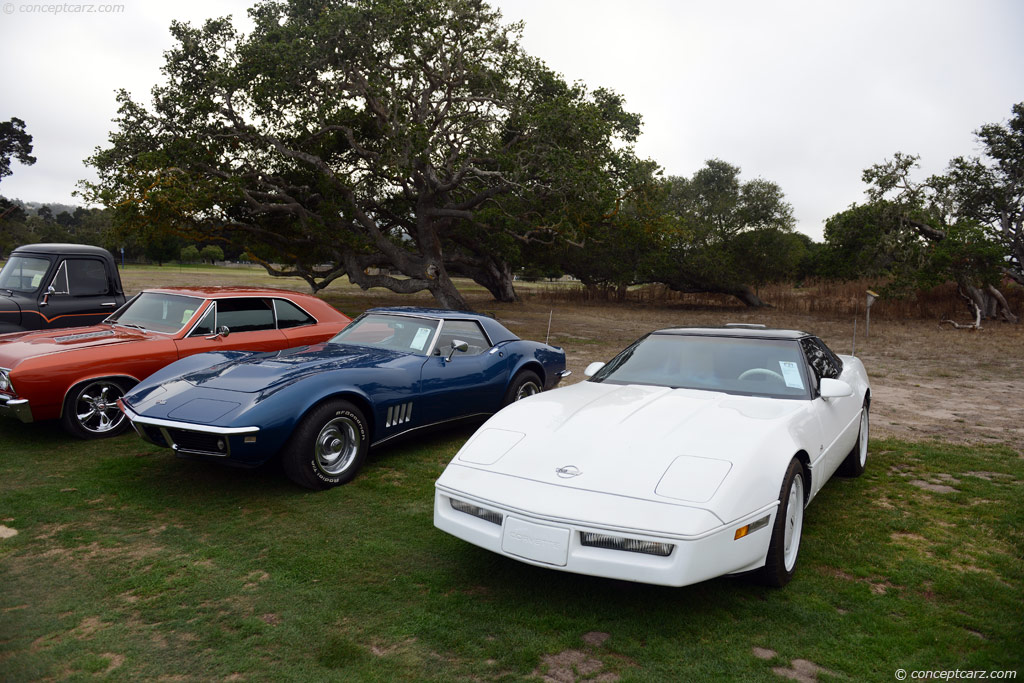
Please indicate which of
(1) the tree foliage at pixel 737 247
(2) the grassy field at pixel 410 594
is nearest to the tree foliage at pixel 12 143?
(1) the tree foliage at pixel 737 247

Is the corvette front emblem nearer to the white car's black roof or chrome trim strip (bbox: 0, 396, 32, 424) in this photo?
the white car's black roof

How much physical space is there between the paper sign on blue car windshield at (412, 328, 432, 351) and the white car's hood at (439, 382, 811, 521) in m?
2.01

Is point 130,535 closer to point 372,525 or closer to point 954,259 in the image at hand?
point 372,525

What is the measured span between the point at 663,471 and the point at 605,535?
0.48m

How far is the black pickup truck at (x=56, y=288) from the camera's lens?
26.9 ft

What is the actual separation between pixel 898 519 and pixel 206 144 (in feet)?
73.6

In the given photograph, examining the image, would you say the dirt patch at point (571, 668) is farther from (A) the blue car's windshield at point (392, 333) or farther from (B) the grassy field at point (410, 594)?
(A) the blue car's windshield at point (392, 333)

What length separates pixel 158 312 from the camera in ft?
23.4

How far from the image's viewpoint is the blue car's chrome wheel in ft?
16.3

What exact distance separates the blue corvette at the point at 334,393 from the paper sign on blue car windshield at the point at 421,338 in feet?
0.04

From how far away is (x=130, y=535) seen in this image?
4.11 meters

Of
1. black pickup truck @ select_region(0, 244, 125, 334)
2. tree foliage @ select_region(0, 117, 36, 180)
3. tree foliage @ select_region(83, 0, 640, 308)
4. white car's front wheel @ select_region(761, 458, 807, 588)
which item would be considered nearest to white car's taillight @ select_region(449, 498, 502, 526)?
white car's front wheel @ select_region(761, 458, 807, 588)

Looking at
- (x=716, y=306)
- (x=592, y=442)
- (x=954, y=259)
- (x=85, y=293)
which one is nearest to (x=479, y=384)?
(x=592, y=442)

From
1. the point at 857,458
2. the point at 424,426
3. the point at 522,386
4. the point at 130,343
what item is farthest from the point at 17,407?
the point at 857,458
